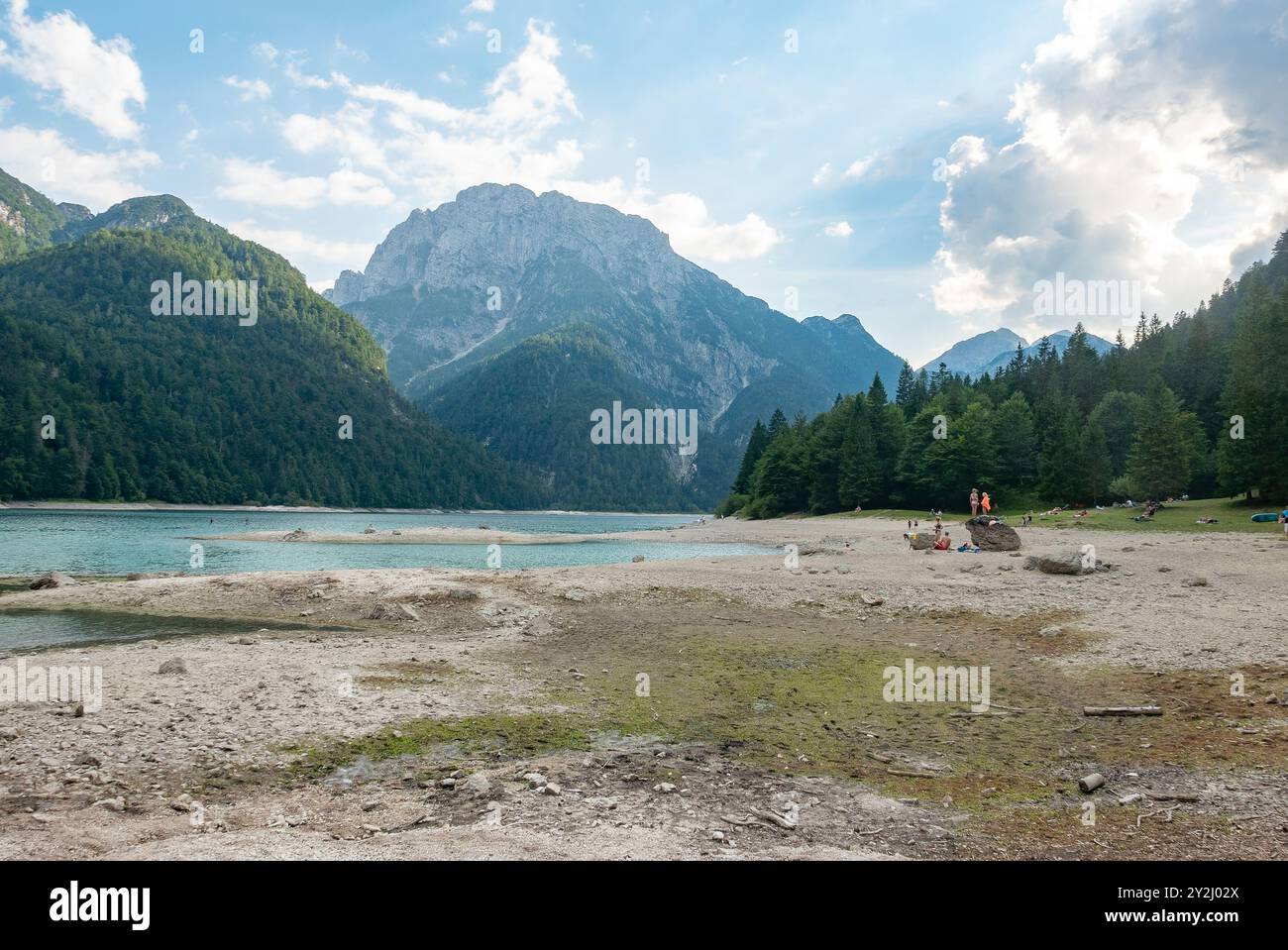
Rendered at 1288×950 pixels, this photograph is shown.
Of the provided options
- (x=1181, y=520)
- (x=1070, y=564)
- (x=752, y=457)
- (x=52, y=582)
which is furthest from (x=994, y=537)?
(x=752, y=457)

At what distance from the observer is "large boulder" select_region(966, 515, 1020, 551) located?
37.3 meters

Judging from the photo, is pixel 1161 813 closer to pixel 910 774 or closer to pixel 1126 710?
pixel 910 774

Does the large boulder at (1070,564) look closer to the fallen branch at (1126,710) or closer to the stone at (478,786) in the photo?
the fallen branch at (1126,710)

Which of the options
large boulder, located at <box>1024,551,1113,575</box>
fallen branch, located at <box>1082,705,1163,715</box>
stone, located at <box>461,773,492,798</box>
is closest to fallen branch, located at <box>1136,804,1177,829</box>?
fallen branch, located at <box>1082,705,1163,715</box>

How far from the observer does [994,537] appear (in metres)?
37.6

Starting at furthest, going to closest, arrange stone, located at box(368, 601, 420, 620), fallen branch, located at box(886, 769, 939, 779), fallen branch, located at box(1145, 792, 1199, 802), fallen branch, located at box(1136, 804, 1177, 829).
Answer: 1. stone, located at box(368, 601, 420, 620)
2. fallen branch, located at box(886, 769, 939, 779)
3. fallen branch, located at box(1145, 792, 1199, 802)
4. fallen branch, located at box(1136, 804, 1177, 829)

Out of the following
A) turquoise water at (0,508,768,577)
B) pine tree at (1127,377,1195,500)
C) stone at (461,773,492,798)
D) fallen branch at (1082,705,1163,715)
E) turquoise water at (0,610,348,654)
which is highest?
pine tree at (1127,377,1195,500)

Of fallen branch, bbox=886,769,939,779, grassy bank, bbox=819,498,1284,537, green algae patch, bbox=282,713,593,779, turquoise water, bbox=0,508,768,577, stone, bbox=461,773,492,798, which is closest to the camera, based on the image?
stone, bbox=461,773,492,798

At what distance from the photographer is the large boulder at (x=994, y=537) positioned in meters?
37.3

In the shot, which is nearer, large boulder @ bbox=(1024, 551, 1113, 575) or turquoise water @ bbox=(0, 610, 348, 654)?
turquoise water @ bbox=(0, 610, 348, 654)

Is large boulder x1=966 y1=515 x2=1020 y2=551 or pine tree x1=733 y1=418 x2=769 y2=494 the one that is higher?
pine tree x1=733 y1=418 x2=769 y2=494

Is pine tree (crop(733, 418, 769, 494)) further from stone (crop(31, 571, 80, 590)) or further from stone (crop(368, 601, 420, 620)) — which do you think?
stone (crop(368, 601, 420, 620))
